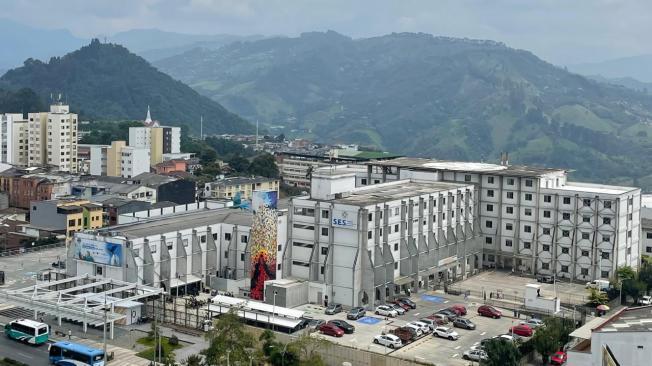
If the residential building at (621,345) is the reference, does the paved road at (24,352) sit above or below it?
below

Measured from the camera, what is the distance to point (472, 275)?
1641 inches

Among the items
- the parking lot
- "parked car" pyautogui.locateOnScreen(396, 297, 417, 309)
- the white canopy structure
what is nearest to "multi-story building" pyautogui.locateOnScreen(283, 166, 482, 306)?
"parked car" pyautogui.locateOnScreen(396, 297, 417, 309)

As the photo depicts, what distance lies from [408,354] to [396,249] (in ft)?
28.8

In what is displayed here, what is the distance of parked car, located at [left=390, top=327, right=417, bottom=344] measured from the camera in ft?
96.3

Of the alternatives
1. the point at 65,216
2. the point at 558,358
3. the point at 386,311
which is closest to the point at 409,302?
the point at 386,311

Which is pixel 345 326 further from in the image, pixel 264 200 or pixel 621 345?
pixel 621 345

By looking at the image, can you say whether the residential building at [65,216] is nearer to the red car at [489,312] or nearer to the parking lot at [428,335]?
the parking lot at [428,335]

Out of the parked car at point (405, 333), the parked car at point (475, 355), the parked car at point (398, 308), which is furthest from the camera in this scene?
the parked car at point (398, 308)

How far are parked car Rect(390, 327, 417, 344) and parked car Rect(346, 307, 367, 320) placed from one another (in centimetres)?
267

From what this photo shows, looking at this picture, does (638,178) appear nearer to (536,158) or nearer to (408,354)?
(536,158)

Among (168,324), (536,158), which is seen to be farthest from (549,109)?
(168,324)

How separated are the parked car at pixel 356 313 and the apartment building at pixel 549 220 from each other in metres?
12.9

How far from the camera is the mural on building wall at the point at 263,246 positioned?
34.5m

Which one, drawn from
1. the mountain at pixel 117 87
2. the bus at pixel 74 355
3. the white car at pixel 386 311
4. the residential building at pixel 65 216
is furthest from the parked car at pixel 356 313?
the mountain at pixel 117 87
